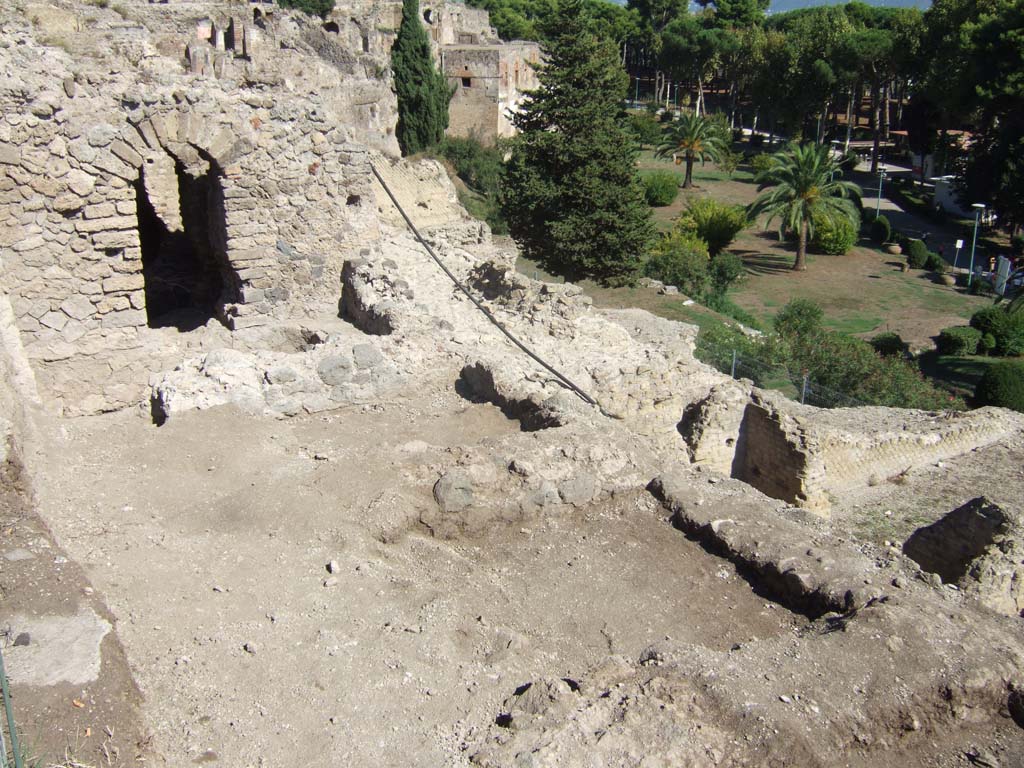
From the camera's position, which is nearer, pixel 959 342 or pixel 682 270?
pixel 959 342

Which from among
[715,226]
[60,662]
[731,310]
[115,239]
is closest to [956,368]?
[731,310]

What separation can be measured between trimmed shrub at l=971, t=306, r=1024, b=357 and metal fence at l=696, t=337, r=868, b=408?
10062 millimetres

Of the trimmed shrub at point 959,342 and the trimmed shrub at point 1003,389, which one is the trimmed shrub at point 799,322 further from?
the trimmed shrub at point 959,342

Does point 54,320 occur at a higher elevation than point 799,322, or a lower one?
higher

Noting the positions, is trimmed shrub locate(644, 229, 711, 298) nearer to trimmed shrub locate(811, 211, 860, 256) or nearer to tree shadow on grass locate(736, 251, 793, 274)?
tree shadow on grass locate(736, 251, 793, 274)

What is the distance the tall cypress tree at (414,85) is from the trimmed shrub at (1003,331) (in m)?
19.6

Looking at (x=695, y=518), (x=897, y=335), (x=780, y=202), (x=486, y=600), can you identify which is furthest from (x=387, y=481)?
(x=780, y=202)

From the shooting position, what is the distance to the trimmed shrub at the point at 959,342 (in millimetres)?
23516

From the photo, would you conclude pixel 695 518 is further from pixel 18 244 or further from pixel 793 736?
pixel 18 244

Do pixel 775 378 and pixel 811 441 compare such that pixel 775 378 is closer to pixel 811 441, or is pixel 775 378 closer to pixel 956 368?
pixel 811 441

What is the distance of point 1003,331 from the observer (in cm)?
2423

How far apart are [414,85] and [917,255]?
1840cm

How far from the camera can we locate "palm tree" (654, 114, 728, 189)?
4181cm

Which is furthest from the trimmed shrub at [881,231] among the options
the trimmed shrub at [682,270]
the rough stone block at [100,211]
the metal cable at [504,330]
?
the rough stone block at [100,211]
